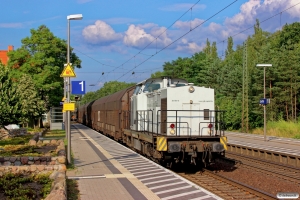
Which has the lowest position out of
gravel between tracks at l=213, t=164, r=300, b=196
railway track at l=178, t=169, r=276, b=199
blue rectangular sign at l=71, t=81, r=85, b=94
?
gravel between tracks at l=213, t=164, r=300, b=196

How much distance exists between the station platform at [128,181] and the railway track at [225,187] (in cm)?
81

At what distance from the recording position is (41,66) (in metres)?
45.1

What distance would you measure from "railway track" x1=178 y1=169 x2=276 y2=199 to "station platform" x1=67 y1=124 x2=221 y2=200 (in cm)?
81

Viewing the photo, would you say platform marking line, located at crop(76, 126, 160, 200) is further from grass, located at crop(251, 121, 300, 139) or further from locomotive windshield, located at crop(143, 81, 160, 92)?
grass, located at crop(251, 121, 300, 139)

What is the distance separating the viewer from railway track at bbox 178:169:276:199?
422 inches

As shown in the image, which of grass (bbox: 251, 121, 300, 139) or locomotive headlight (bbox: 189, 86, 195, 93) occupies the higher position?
locomotive headlight (bbox: 189, 86, 195, 93)

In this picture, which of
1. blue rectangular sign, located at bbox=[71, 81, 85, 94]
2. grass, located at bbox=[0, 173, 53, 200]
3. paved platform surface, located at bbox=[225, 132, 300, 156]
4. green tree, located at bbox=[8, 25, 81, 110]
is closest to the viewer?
grass, located at bbox=[0, 173, 53, 200]

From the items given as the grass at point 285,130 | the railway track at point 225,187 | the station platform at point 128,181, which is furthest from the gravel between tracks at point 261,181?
the grass at point 285,130

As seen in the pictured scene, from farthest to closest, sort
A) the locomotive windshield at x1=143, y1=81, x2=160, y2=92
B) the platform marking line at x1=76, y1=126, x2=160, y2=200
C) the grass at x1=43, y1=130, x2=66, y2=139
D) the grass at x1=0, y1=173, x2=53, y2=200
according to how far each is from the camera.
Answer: the grass at x1=43, y1=130, x2=66, y2=139, the locomotive windshield at x1=143, y1=81, x2=160, y2=92, the platform marking line at x1=76, y1=126, x2=160, y2=200, the grass at x1=0, y1=173, x2=53, y2=200

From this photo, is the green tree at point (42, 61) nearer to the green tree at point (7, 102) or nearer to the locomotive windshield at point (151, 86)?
the green tree at point (7, 102)

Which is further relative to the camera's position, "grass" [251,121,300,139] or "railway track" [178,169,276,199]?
"grass" [251,121,300,139]

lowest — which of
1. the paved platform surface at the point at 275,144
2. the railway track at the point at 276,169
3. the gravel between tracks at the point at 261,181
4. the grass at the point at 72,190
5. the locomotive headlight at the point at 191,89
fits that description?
the railway track at the point at 276,169

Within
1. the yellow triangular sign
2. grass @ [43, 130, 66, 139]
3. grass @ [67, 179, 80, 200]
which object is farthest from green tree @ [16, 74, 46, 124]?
grass @ [67, 179, 80, 200]

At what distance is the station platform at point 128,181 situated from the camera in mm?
10094
